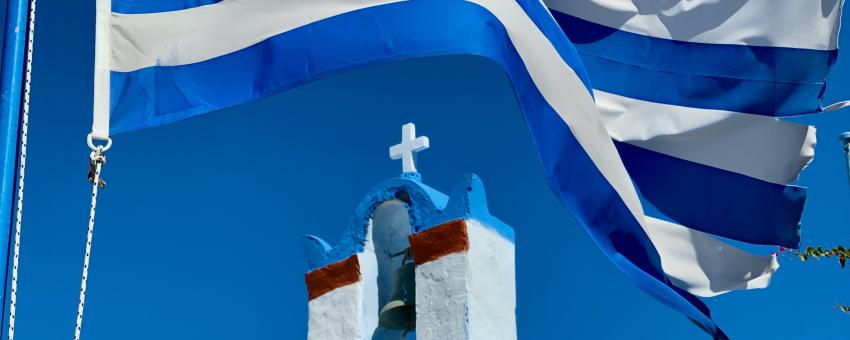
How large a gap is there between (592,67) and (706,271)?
135 centimetres

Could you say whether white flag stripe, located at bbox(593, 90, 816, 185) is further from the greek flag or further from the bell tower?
the bell tower

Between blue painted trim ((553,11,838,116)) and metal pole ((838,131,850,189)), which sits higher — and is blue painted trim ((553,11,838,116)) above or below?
above

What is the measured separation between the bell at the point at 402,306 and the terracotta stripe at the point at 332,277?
0.80ft

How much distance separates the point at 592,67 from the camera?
7.40 m

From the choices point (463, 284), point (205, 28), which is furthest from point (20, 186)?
point (463, 284)

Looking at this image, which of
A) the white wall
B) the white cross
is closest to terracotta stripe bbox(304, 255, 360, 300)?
the white cross

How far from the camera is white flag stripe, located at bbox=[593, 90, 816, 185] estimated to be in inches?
277

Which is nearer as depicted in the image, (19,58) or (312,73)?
(19,58)

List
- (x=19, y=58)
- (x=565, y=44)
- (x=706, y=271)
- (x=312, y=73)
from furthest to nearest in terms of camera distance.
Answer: (x=706, y=271) < (x=565, y=44) < (x=312, y=73) < (x=19, y=58)

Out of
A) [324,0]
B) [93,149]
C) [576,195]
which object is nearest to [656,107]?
[576,195]

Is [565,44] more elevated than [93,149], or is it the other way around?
[565,44]

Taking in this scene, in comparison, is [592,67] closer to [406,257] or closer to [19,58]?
[406,257]

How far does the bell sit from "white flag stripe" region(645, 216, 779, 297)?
4.66 ft

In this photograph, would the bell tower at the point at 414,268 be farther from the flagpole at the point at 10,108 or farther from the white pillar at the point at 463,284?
the flagpole at the point at 10,108
